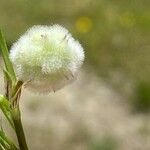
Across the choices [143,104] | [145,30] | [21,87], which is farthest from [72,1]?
[21,87]

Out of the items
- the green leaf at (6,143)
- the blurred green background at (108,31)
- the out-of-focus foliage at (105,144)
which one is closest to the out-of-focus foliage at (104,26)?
the blurred green background at (108,31)

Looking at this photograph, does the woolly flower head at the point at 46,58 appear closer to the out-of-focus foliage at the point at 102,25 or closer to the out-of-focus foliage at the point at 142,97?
the out-of-focus foliage at the point at 142,97

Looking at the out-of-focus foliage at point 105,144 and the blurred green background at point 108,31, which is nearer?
the out-of-focus foliage at point 105,144

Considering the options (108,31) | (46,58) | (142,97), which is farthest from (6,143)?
(108,31)

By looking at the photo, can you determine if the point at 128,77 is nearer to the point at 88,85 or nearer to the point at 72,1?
the point at 88,85

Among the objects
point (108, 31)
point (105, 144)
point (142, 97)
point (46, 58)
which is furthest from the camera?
point (108, 31)

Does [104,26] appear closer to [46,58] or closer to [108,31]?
[108,31]
